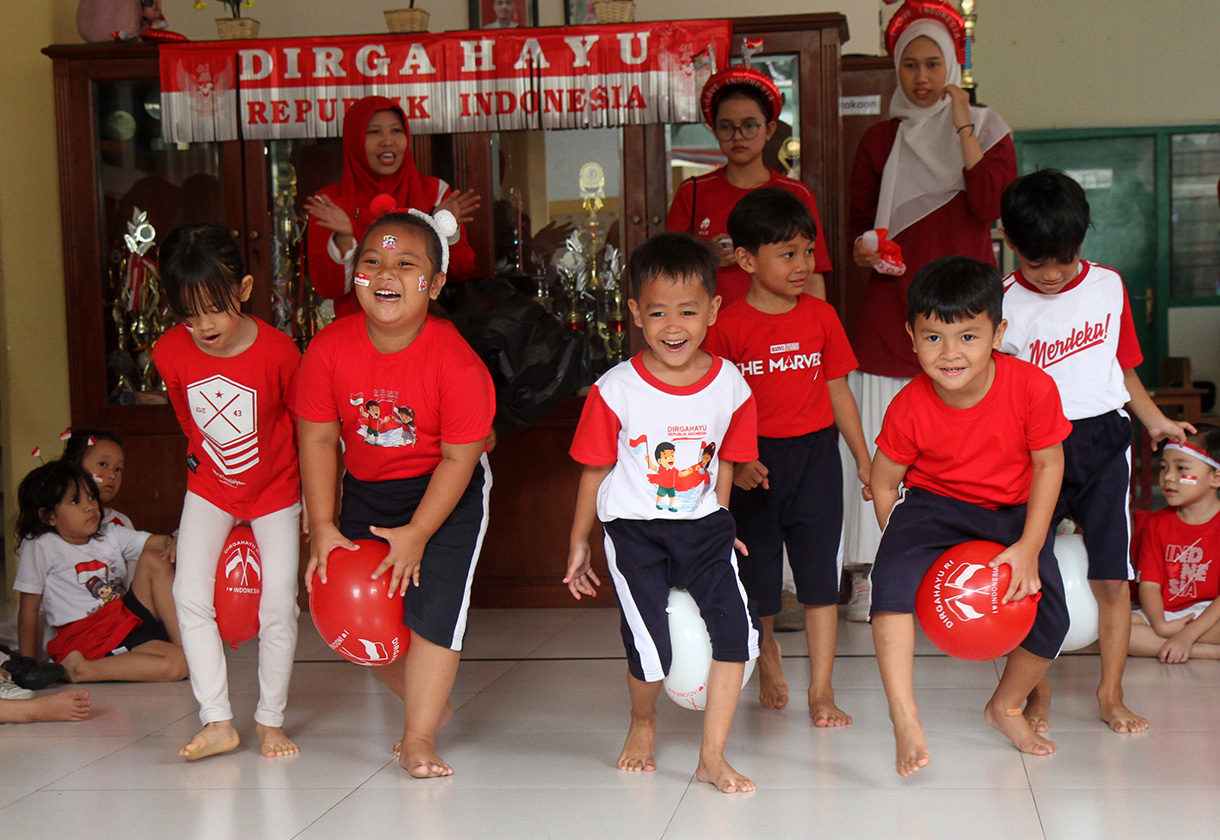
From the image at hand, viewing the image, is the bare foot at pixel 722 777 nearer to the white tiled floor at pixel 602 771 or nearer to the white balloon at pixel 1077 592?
the white tiled floor at pixel 602 771

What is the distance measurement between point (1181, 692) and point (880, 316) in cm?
129

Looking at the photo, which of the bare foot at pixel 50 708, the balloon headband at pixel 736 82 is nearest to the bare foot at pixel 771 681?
the balloon headband at pixel 736 82

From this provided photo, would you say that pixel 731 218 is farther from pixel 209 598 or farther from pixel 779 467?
pixel 209 598

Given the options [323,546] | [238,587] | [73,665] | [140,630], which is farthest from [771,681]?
[73,665]

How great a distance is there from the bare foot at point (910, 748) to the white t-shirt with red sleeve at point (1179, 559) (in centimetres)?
140

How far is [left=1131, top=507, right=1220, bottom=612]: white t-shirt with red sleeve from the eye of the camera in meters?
3.18

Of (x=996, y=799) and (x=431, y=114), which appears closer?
(x=996, y=799)

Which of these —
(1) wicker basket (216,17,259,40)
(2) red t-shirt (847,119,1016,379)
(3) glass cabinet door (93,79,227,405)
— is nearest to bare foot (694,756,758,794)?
(2) red t-shirt (847,119,1016,379)

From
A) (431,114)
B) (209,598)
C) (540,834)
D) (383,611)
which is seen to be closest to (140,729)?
(209,598)

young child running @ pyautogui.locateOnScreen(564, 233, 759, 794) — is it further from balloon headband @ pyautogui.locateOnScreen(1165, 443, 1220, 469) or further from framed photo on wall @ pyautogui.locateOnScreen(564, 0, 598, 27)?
framed photo on wall @ pyautogui.locateOnScreen(564, 0, 598, 27)

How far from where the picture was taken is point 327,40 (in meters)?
3.74

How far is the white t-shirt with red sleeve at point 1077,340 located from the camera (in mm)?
2486

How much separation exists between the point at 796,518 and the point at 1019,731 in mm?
640

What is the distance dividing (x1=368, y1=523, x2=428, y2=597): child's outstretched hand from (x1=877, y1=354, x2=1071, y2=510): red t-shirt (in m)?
0.95
